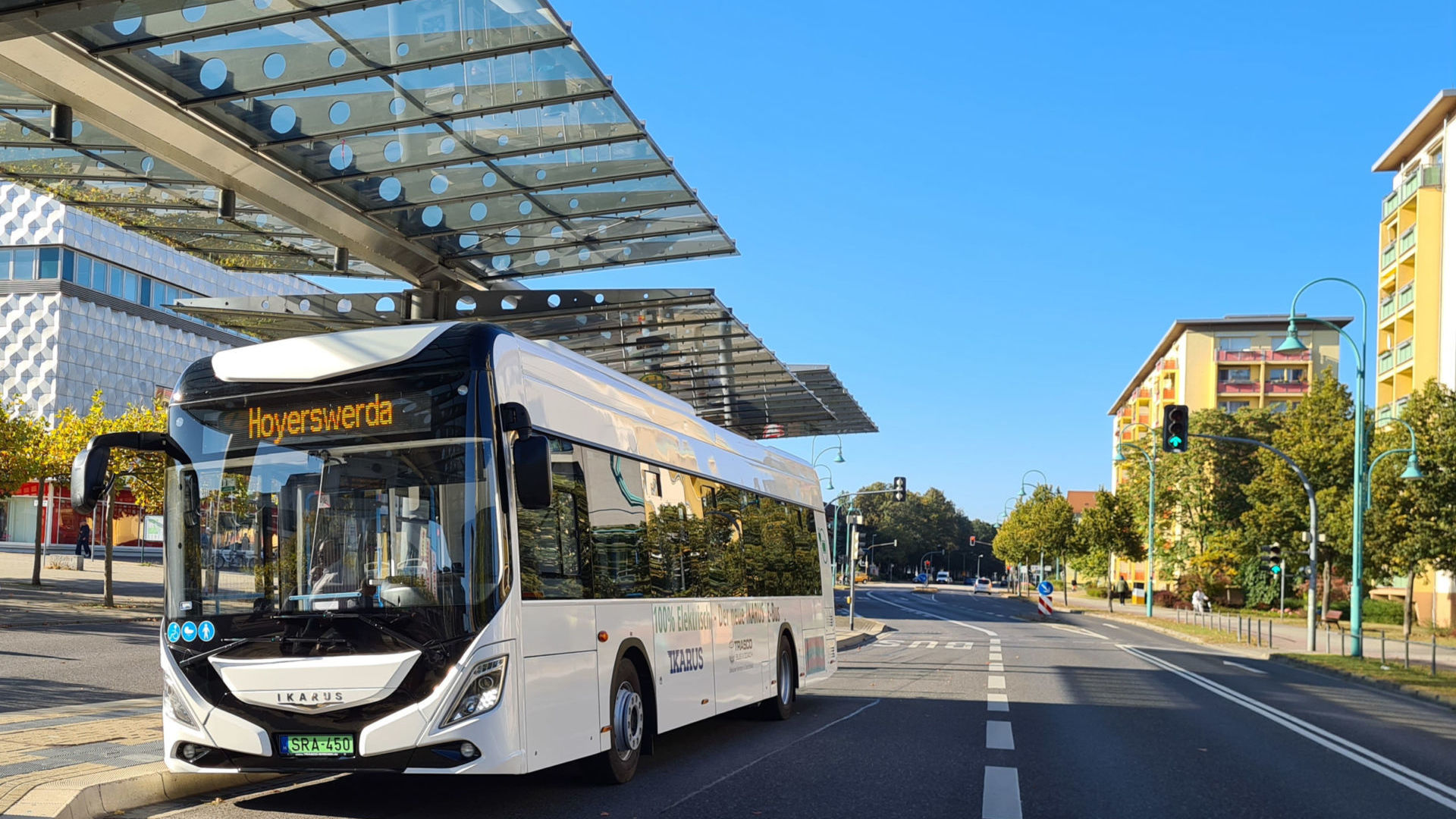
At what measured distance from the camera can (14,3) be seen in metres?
6.52

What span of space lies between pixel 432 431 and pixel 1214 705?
1346cm

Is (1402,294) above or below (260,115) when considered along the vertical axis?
above

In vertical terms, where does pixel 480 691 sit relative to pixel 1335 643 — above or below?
above

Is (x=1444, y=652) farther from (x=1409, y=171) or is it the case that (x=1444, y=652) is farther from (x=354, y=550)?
(x=354, y=550)

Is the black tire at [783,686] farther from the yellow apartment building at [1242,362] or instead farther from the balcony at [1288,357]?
the balcony at [1288,357]

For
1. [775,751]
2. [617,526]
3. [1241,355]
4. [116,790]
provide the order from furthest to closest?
1. [1241,355]
2. [775,751]
3. [617,526]
4. [116,790]

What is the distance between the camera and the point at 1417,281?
185ft

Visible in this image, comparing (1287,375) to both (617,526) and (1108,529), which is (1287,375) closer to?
(1108,529)

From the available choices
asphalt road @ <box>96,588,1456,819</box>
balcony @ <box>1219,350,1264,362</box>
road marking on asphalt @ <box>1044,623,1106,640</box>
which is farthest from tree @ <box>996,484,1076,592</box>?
asphalt road @ <box>96,588,1456,819</box>

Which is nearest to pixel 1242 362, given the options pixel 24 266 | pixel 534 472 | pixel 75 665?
pixel 24 266

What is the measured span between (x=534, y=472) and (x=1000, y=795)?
4.19 metres

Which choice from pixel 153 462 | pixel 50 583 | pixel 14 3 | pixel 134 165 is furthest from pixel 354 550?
pixel 50 583

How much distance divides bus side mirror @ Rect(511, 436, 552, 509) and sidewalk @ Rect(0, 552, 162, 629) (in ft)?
69.3

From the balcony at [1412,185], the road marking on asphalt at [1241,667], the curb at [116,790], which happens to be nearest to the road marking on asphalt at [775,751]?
the curb at [116,790]
